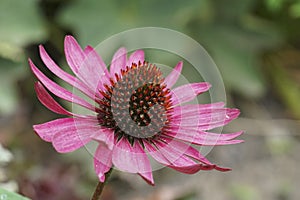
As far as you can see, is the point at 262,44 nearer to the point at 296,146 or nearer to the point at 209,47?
the point at 209,47

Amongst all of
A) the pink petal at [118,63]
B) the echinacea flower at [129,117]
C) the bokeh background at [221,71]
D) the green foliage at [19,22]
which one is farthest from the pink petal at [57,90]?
the green foliage at [19,22]

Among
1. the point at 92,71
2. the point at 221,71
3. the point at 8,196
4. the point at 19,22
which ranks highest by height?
the point at 92,71

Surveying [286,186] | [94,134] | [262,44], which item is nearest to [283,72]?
[262,44]

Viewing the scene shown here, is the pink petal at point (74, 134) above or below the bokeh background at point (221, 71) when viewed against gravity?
above

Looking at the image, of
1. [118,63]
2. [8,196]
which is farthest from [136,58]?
[8,196]

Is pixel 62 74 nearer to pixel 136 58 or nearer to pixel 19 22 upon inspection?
pixel 136 58

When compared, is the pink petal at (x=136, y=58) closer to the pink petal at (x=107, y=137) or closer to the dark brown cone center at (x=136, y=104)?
the dark brown cone center at (x=136, y=104)

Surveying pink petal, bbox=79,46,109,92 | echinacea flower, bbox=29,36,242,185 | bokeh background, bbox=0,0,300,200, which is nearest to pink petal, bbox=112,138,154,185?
echinacea flower, bbox=29,36,242,185
